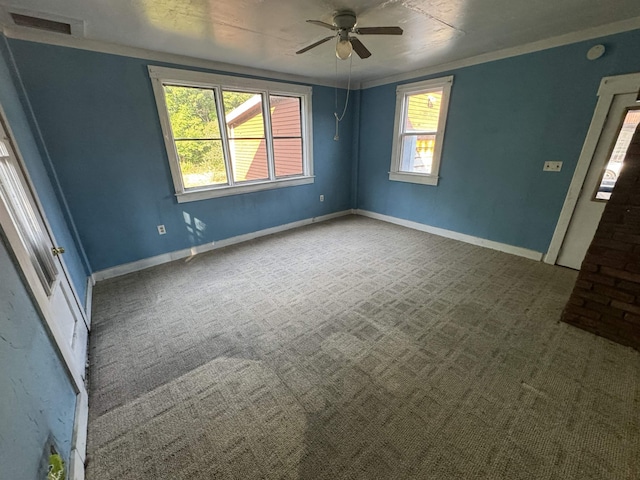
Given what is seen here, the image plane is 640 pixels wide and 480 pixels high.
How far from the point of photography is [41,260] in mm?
1606

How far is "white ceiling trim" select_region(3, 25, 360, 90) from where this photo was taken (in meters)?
2.12

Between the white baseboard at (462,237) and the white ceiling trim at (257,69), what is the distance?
2172 millimetres

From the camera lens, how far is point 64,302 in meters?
1.74

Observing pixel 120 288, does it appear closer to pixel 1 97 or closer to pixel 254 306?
pixel 254 306

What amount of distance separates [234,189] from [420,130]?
2.94m

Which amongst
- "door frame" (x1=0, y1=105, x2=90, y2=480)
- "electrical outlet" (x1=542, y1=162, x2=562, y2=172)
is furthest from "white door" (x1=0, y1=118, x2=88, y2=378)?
"electrical outlet" (x1=542, y1=162, x2=562, y2=172)

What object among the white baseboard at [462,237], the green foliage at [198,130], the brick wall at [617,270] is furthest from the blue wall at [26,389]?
the white baseboard at [462,237]

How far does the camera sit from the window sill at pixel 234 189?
3.27 metres

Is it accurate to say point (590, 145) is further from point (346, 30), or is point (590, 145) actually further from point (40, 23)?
point (40, 23)

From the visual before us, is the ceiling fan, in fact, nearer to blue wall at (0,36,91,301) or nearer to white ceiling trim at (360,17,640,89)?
white ceiling trim at (360,17,640,89)

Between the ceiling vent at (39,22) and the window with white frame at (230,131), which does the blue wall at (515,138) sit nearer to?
the window with white frame at (230,131)

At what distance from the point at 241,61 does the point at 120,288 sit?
2917 mm

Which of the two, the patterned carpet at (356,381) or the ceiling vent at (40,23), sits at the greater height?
the ceiling vent at (40,23)

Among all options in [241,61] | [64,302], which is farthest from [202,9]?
[64,302]
